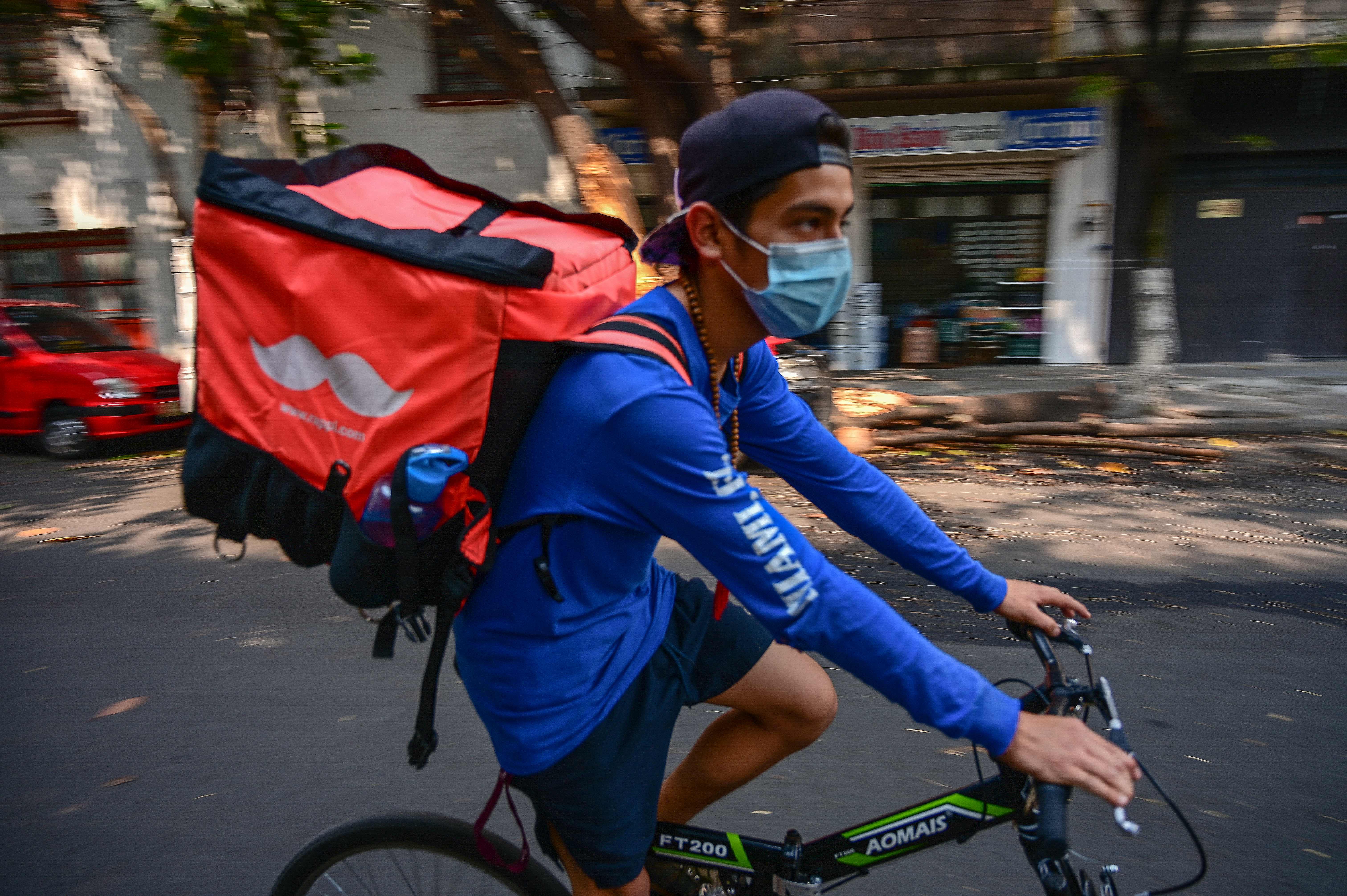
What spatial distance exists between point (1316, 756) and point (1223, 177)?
12184 mm

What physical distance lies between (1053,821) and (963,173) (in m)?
13.4

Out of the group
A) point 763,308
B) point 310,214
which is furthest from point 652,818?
point 310,214

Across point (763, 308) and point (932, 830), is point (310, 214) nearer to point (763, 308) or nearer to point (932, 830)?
point (763, 308)

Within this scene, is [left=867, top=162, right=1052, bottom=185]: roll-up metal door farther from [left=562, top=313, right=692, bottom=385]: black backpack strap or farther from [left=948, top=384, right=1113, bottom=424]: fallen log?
[left=562, top=313, right=692, bottom=385]: black backpack strap

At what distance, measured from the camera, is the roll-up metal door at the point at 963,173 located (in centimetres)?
1309

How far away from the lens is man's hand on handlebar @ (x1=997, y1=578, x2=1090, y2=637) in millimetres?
1760

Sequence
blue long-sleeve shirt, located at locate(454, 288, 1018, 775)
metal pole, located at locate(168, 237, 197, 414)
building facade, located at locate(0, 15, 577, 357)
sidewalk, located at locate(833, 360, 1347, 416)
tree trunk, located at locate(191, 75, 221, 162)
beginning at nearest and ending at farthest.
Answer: blue long-sleeve shirt, located at locate(454, 288, 1018, 775) → sidewalk, located at locate(833, 360, 1347, 416) → metal pole, located at locate(168, 237, 197, 414) → tree trunk, located at locate(191, 75, 221, 162) → building facade, located at locate(0, 15, 577, 357)

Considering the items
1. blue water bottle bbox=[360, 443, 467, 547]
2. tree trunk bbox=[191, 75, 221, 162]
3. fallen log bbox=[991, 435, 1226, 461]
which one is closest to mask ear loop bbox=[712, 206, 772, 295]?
blue water bottle bbox=[360, 443, 467, 547]

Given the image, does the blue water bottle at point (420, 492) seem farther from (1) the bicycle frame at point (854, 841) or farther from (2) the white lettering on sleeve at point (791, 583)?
(1) the bicycle frame at point (854, 841)

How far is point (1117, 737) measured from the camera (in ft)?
4.33

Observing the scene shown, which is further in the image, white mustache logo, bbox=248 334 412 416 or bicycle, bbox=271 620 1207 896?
bicycle, bbox=271 620 1207 896

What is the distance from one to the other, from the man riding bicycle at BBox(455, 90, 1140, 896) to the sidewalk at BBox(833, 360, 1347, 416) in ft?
25.6

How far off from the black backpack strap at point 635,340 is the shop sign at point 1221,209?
13925mm

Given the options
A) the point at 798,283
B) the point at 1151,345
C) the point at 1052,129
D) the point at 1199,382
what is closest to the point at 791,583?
A: the point at 798,283
